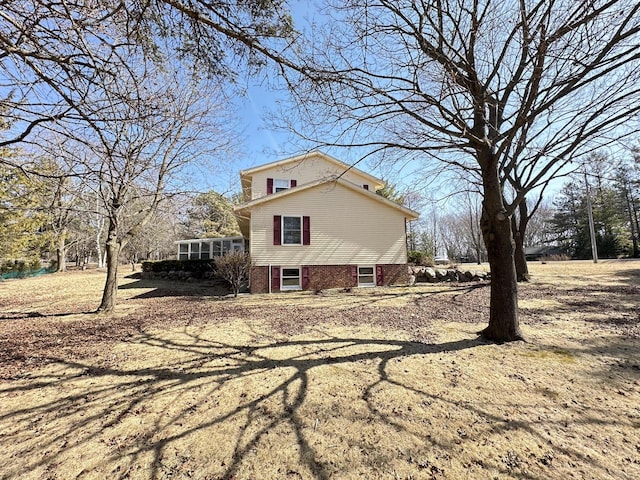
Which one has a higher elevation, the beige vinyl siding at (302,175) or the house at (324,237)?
the beige vinyl siding at (302,175)

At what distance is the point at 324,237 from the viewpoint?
13.6 metres

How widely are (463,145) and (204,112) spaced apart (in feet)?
26.8

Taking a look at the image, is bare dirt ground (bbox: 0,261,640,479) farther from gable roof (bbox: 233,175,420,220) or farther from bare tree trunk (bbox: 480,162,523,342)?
gable roof (bbox: 233,175,420,220)

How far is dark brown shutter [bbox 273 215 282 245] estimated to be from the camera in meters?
13.0

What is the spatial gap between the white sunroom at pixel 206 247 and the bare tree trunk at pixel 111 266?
11512mm

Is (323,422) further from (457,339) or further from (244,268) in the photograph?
(244,268)

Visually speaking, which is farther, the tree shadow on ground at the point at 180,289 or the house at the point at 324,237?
the house at the point at 324,237

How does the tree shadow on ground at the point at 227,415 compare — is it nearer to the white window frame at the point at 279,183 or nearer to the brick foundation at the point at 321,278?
the brick foundation at the point at 321,278

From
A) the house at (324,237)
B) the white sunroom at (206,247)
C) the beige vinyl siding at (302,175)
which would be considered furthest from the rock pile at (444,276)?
the white sunroom at (206,247)

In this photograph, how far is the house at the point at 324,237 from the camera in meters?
12.9

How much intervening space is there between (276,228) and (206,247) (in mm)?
11580

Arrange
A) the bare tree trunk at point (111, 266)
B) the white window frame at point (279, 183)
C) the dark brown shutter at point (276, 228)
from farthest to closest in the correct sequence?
1. the white window frame at point (279, 183)
2. the dark brown shutter at point (276, 228)
3. the bare tree trunk at point (111, 266)

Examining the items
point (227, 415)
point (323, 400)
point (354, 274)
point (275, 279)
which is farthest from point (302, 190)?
point (227, 415)

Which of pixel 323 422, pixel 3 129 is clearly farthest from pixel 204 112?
pixel 323 422
